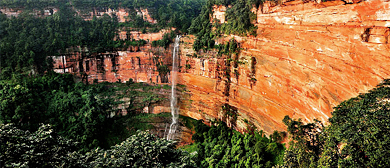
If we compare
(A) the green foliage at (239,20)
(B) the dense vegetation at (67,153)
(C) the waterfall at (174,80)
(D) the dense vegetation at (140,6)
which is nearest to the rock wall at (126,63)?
(C) the waterfall at (174,80)

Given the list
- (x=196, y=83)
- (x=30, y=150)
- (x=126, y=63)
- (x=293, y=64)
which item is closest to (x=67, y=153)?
(x=30, y=150)

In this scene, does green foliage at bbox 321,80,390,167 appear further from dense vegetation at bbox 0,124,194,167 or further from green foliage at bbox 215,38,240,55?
green foliage at bbox 215,38,240,55

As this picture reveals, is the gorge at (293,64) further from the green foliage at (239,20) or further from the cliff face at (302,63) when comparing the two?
the green foliage at (239,20)

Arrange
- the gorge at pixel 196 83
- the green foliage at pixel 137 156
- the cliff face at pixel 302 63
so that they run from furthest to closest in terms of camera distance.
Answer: the cliff face at pixel 302 63, the gorge at pixel 196 83, the green foliage at pixel 137 156

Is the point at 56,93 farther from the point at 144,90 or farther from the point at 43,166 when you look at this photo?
the point at 43,166

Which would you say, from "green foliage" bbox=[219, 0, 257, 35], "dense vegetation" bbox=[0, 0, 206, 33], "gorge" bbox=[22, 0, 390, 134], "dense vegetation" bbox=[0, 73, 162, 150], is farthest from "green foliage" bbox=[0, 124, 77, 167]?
"dense vegetation" bbox=[0, 0, 206, 33]

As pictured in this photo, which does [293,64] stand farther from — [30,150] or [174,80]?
[174,80]

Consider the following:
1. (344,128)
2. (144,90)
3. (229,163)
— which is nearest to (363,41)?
(344,128)
